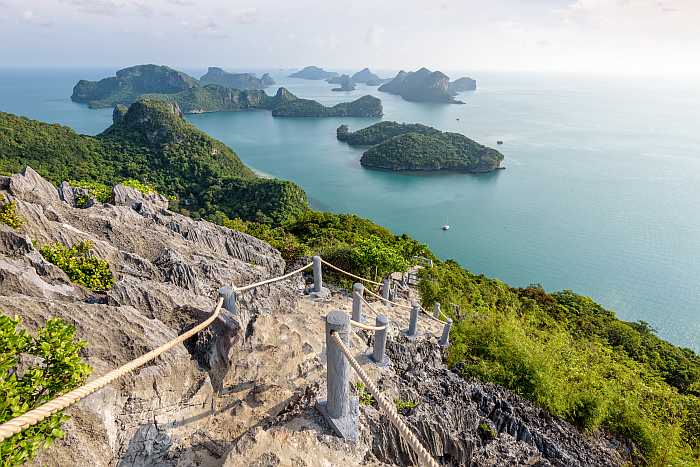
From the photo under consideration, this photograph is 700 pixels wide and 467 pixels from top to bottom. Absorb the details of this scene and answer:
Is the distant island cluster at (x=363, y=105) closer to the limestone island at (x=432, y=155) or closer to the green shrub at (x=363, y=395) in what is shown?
the limestone island at (x=432, y=155)

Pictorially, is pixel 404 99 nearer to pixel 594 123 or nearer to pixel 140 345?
pixel 594 123

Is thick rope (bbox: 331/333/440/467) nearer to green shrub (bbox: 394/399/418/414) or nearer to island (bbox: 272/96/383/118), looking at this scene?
green shrub (bbox: 394/399/418/414)

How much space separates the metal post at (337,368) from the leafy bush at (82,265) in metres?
4.92

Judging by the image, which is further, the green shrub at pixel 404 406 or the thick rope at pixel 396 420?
the green shrub at pixel 404 406

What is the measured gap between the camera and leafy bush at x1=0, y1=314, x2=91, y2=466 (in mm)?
2594

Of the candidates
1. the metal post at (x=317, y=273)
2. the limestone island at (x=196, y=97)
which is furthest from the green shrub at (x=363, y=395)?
the limestone island at (x=196, y=97)

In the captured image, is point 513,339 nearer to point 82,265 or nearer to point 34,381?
point 34,381

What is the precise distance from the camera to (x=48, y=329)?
3131 millimetres

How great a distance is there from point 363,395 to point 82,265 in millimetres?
5459

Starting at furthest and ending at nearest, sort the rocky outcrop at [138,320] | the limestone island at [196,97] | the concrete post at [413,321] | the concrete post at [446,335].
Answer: the limestone island at [196,97] < the concrete post at [446,335] < the concrete post at [413,321] < the rocky outcrop at [138,320]

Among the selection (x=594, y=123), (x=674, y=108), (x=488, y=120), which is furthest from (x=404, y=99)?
(x=674, y=108)

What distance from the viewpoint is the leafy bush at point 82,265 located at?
637 cm

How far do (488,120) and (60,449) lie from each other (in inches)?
4438

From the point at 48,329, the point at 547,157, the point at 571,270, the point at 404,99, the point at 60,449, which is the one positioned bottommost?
the point at 571,270
